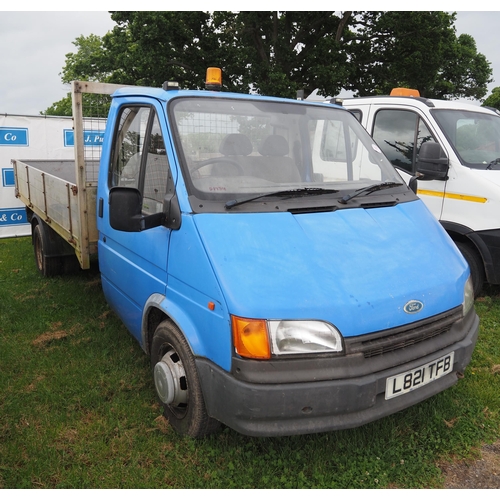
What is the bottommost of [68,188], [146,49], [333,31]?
[68,188]

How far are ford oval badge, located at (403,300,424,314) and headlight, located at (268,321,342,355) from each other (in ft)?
1.49

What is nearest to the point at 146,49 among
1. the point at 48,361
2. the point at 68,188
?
the point at 68,188

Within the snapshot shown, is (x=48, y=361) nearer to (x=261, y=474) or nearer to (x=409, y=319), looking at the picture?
(x=261, y=474)

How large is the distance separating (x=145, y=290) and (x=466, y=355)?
215 cm

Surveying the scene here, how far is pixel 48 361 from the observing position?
4078mm

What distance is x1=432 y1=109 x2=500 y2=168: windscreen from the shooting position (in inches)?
210

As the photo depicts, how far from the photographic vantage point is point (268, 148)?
3.36 m

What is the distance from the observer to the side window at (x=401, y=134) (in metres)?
5.56

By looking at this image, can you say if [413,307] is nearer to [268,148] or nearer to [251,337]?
[251,337]

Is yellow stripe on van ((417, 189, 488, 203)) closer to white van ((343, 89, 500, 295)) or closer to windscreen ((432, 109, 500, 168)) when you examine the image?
white van ((343, 89, 500, 295))

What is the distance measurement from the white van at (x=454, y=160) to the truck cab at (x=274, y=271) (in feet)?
5.97

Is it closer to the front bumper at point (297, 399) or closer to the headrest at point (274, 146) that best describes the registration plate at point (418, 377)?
the front bumper at point (297, 399)

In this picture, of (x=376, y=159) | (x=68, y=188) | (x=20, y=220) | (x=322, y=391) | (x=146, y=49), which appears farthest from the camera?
(x=146, y=49)

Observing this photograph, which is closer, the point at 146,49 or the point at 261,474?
the point at 261,474
